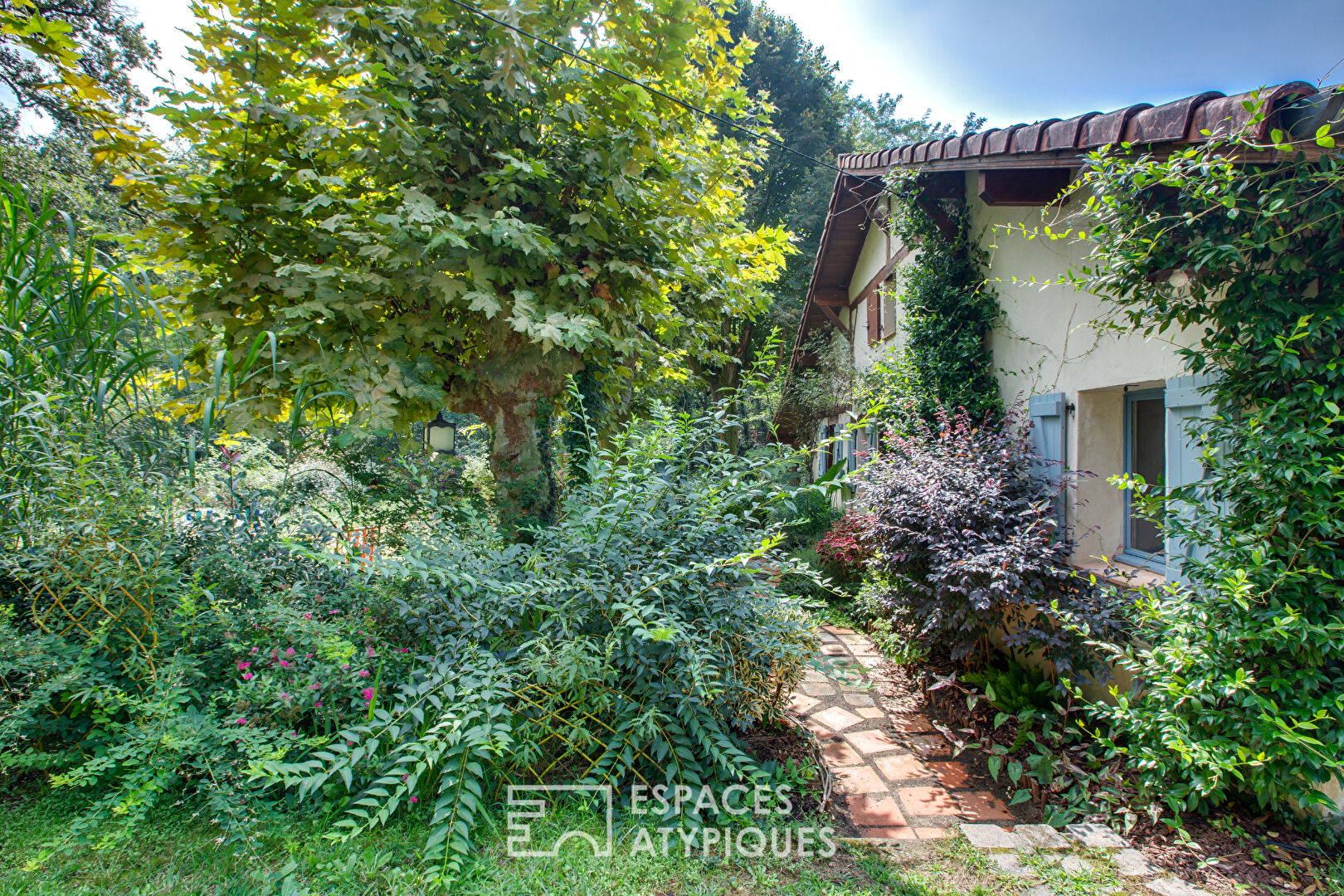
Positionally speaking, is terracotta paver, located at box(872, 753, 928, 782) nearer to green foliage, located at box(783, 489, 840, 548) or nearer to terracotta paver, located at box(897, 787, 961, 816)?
terracotta paver, located at box(897, 787, 961, 816)

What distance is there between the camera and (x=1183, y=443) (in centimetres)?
323

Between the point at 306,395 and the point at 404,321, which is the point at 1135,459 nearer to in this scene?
the point at 404,321

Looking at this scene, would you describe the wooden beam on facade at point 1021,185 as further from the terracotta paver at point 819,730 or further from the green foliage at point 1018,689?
the terracotta paver at point 819,730

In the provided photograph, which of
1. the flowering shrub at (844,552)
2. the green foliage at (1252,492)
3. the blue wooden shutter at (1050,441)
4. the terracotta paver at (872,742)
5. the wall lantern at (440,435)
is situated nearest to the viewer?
the green foliage at (1252,492)

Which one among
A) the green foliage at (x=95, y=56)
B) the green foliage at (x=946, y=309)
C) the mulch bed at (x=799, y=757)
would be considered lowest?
the mulch bed at (x=799, y=757)

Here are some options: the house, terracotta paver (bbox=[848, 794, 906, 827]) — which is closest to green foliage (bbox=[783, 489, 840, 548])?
the house

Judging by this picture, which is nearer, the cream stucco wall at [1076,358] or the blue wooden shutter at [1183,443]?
the blue wooden shutter at [1183,443]

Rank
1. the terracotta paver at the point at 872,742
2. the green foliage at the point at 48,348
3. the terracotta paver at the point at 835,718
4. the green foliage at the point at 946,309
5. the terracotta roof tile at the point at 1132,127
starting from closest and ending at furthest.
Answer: the green foliage at the point at 48,348 < the terracotta roof tile at the point at 1132,127 < the terracotta paver at the point at 872,742 < the terracotta paver at the point at 835,718 < the green foliage at the point at 946,309

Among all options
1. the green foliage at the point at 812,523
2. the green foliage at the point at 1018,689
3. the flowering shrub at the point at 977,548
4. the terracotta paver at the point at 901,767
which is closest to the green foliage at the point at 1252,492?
the flowering shrub at the point at 977,548

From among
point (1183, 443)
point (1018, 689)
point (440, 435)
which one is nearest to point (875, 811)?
point (1018, 689)

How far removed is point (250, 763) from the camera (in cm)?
184

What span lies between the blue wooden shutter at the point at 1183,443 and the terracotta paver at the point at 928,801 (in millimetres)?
1716

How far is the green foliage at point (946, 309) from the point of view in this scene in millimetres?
5426

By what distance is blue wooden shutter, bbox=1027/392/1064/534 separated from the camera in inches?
170
